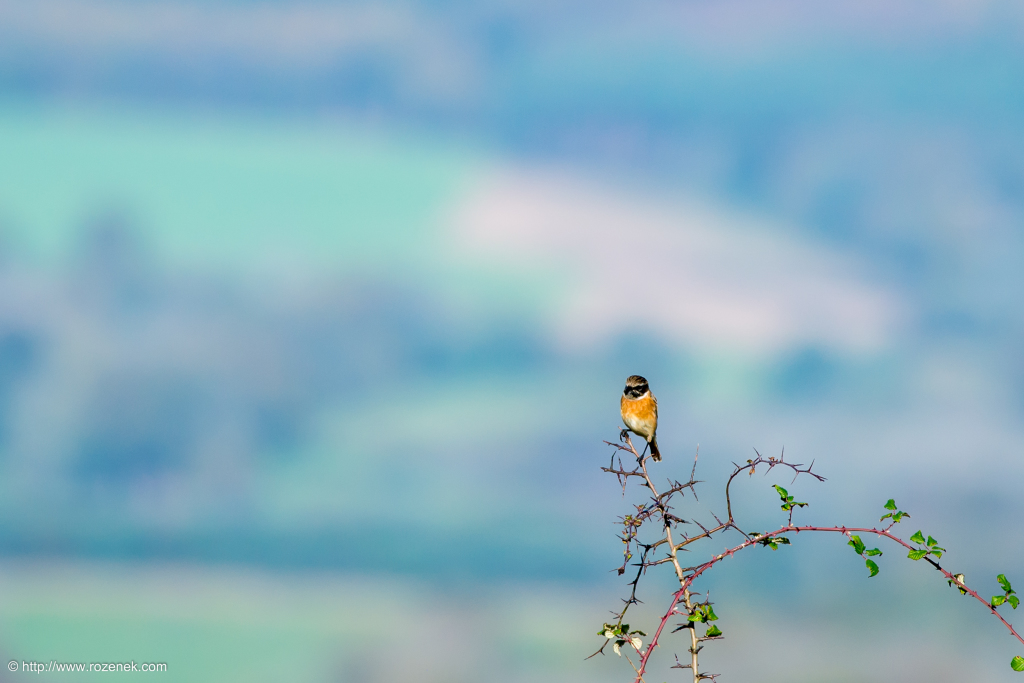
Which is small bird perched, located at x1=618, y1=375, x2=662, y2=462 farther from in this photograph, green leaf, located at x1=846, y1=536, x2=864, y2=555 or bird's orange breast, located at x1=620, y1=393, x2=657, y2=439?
green leaf, located at x1=846, y1=536, x2=864, y2=555

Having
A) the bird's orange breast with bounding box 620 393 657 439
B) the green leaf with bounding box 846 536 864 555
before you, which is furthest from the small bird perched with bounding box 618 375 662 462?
the green leaf with bounding box 846 536 864 555

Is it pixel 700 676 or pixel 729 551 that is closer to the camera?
pixel 700 676

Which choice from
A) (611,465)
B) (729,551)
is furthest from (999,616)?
(611,465)

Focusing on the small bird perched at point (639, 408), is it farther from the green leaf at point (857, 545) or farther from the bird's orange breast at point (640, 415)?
the green leaf at point (857, 545)

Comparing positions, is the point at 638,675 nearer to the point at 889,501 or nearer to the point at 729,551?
the point at 729,551

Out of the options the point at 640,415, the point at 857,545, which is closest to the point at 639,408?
the point at 640,415

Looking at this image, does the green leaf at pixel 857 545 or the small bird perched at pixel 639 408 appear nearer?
the green leaf at pixel 857 545

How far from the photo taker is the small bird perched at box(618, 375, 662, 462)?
19234mm

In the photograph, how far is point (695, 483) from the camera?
7.82 m

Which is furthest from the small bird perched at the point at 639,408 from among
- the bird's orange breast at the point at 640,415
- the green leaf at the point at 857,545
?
the green leaf at the point at 857,545

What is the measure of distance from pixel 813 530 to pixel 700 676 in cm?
138

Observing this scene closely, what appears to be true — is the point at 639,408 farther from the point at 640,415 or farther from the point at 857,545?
the point at 857,545

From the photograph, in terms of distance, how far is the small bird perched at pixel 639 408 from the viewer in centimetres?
1923

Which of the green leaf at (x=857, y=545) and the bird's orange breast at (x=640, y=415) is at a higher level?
the bird's orange breast at (x=640, y=415)
